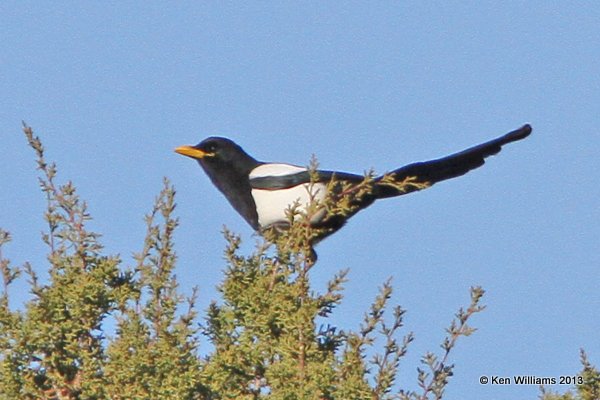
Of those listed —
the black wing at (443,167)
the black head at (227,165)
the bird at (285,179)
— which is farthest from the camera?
the black head at (227,165)

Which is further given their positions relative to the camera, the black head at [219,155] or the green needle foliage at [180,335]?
the black head at [219,155]

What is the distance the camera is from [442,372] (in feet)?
9.59

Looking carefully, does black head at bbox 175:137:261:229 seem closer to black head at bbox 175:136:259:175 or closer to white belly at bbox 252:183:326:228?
black head at bbox 175:136:259:175

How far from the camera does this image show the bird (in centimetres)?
539

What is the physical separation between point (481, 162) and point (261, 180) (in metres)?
1.37

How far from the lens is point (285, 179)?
6070 mm

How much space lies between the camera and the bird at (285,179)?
5.39 m

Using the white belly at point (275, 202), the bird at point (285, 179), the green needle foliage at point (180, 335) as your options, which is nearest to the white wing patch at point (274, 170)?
the bird at point (285, 179)

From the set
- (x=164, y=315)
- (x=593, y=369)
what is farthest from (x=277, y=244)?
(x=593, y=369)

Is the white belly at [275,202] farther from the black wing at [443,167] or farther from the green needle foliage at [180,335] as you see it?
the green needle foliage at [180,335]

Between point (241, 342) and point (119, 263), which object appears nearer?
point (241, 342)

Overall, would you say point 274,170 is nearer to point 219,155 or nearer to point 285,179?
point 285,179

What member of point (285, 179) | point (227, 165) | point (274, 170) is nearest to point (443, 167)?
point (285, 179)

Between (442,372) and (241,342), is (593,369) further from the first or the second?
(241,342)
